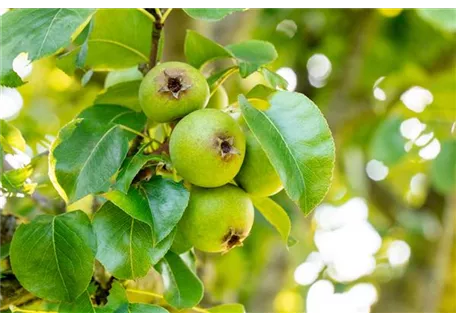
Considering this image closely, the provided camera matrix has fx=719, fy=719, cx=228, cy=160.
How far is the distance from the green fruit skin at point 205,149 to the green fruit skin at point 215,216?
0.02 m

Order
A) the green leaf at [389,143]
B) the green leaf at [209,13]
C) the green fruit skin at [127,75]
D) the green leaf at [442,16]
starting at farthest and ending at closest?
the green leaf at [389,143], the green leaf at [442,16], the green fruit skin at [127,75], the green leaf at [209,13]

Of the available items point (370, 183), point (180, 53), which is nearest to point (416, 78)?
point (370, 183)

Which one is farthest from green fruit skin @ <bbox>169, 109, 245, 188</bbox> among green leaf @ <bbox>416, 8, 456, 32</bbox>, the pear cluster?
green leaf @ <bbox>416, 8, 456, 32</bbox>

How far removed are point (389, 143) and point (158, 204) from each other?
1149 millimetres

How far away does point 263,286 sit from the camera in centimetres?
200

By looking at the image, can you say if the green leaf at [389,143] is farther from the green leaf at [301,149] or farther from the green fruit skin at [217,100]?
the green leaf at [301,149]

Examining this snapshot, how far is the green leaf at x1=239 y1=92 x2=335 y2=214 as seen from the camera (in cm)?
62

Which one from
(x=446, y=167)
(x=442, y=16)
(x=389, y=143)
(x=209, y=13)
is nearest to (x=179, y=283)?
(x=209, y=13)

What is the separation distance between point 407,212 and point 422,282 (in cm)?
24

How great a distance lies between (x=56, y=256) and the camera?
0.66m

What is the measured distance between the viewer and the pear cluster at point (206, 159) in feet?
2.10

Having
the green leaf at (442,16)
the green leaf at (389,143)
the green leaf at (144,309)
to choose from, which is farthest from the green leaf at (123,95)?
the green leaf at (389,143)

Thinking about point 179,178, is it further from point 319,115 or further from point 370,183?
point 370,183
